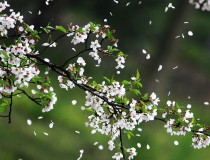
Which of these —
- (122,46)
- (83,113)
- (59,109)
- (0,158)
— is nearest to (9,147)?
(0,158)

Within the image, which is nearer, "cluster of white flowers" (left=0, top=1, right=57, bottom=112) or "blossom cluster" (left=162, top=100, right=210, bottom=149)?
"cluster of white flowers" (left=0, top=1, right=57, bottom=112)

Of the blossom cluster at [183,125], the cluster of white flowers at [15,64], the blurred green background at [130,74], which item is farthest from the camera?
the blurred green background at [130,74]

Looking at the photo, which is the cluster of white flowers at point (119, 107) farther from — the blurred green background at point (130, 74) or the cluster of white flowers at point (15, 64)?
the blurred green background at point (130, 74)

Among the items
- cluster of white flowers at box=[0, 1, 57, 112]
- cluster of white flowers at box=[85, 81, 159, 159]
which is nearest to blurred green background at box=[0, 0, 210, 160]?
cluster of white flowers at box=[85, 81, 159, 159]

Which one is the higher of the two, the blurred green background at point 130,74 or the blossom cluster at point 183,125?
the blurred green background at point 130,74

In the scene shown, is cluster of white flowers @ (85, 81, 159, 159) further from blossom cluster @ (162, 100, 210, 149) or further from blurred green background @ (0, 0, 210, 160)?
blurred green background @ (0, 0, 210, 160)

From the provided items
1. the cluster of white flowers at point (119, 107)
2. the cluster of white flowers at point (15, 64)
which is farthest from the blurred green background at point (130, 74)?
the cluster of white flowers at point (15, 64)

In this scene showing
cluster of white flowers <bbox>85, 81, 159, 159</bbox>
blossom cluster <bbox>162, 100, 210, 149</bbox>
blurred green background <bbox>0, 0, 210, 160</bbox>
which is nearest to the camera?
cluster of white flowers <bbox>85, 81, 159, 159</bbox>

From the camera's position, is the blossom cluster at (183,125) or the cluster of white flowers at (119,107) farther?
the blossom cluster at (183,125)
